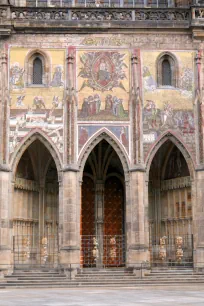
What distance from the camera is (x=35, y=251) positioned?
82.5 ft

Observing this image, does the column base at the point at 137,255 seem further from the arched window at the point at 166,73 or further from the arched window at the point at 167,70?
the arched window at the point at 166,73

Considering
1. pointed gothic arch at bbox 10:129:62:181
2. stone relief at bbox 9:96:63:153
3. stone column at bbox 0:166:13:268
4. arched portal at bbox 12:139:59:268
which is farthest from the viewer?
arched portal at bbox 12:139:59:268

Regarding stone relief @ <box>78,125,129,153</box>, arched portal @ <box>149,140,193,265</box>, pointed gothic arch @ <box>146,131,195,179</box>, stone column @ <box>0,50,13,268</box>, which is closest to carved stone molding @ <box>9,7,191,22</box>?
stone column @ <box>0,50,13,268</box>

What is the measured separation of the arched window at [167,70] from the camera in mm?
24703

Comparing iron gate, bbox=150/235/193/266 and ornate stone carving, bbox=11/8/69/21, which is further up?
ornate stone carving, bbox=11/8/69/21

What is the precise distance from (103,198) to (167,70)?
21.1 ft

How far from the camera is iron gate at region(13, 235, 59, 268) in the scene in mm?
24062

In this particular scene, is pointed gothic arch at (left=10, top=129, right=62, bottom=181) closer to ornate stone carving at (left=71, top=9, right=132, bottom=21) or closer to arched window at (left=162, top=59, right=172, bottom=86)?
ornate stone carving at (left=71, top=9, right=132, bottom=21)

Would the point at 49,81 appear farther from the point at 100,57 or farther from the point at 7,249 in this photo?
the point at 7,249

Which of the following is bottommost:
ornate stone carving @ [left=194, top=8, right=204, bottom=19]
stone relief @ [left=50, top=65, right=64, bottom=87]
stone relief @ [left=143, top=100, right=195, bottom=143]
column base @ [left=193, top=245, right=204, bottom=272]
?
column base @ [left=193, top=245, right=204, bottom=272]

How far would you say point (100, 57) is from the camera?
24.6 m

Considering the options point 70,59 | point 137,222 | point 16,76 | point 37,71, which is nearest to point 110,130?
point 70,59

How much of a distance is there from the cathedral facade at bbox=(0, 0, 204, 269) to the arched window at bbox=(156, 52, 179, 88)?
0.04 m

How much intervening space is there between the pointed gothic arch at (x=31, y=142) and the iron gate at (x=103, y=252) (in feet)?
12.3
